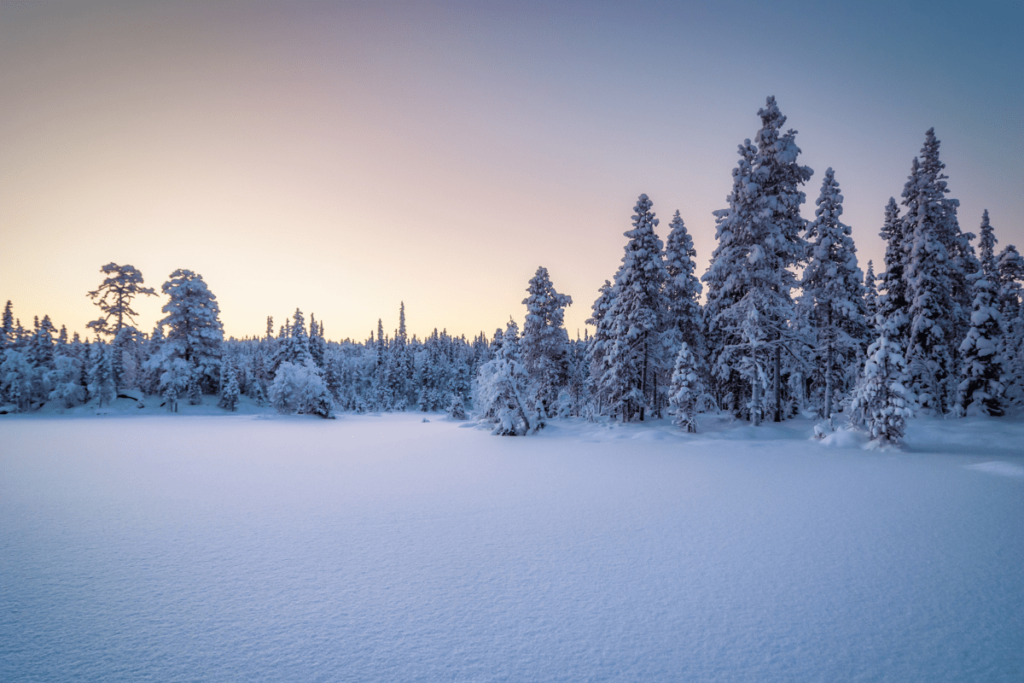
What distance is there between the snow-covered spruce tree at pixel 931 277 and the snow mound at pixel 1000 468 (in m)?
17.6

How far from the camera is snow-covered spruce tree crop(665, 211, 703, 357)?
3172 centimetres

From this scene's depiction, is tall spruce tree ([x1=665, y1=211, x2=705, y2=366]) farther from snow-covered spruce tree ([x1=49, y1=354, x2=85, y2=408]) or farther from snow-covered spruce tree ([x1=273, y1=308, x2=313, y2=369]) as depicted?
snow-covered spruce tree ([x1=49, y1=354, x2=85, y2=408])

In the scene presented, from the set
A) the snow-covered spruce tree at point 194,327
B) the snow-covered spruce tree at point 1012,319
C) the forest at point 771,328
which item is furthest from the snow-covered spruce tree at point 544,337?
the snow-covered spruce tree at point 194,327

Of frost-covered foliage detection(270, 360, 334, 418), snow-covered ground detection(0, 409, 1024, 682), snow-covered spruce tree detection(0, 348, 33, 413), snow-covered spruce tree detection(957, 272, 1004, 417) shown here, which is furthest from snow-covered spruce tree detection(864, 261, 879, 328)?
snow-covered spruce tree detection(0, 348, 33, 413)

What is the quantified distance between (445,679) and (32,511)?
404 inches

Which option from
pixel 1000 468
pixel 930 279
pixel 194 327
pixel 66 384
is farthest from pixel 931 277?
pixel 66 384

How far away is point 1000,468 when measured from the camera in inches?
531

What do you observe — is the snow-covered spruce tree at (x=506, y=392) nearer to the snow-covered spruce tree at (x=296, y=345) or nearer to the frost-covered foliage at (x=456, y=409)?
the frost-covered foliage at (x=456, y=409)

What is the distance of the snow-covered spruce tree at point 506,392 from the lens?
25.6 metres

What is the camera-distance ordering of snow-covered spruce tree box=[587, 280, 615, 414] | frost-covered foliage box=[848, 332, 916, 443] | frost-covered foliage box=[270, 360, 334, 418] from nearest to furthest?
frost-covered foliage box=[848, 332, 916, 443]
snow-covered spruce tree box=[587, 280, 615, 414]
frost-covered foliage box=[270, 360, 334, 418]

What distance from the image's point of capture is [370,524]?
8.13 metres

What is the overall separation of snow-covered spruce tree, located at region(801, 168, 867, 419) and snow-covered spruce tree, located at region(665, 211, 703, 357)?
6734 millimetres

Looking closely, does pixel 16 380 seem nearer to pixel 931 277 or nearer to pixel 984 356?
pixel 931 277

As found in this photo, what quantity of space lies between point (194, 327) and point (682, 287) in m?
49.8
